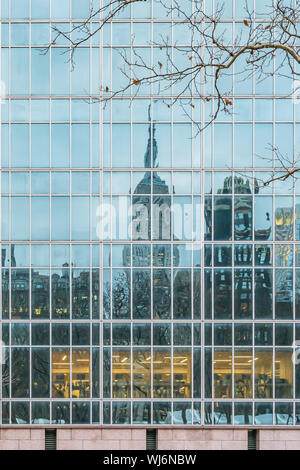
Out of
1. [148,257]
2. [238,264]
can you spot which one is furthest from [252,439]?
[148,257]

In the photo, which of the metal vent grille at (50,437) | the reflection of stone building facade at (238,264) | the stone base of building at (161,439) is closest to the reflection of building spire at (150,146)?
the reflection of stone building facade at (238,264)

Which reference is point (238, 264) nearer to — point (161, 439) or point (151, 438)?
point (161, 439)

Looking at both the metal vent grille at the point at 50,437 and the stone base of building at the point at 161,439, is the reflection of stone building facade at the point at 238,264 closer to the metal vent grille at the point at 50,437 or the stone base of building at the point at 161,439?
the stone base of building at the point at 161,439

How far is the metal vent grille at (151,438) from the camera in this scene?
51.2 ft

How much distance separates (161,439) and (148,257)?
20.4 ft

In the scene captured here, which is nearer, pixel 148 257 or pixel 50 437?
pixel 148 257

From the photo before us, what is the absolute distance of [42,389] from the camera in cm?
1545

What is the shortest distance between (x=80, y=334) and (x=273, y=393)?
685 centimetres

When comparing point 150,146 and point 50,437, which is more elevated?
point 150,146

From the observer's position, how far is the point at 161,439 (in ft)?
50.7

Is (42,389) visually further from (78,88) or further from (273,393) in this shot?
(78,88)

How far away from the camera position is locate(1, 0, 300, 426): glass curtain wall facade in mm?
15375

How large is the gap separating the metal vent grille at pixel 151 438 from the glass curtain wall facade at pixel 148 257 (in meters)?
0.63
